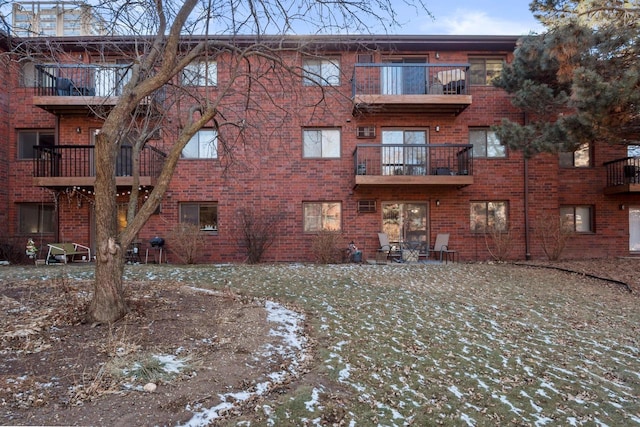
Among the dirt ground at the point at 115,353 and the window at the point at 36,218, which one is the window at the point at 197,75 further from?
the window at the point at 36,218

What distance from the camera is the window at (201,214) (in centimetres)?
1334

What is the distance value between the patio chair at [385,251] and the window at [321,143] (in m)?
3.31

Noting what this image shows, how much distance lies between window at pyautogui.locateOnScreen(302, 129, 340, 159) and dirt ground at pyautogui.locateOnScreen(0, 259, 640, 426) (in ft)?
26.4

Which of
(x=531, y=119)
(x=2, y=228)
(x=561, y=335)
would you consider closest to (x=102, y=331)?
(x=561, y=335)

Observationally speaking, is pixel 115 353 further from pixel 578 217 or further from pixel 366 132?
pixel 578 217

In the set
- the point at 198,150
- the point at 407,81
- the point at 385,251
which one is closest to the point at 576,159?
the point at 407,81

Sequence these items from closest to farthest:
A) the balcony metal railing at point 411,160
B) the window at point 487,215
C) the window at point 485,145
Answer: the balcony metal railing at point 411,160, the window at point 487,215, the window at point 485,145

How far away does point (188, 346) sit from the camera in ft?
14.3

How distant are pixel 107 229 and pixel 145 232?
8.86 meters

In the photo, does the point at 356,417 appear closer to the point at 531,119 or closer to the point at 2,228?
the point at 531,119

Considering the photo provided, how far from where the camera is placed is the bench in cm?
1201

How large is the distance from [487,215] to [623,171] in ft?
16.7

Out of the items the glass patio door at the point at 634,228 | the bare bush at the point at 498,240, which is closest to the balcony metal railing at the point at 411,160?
the bare bush at the point at 498,240

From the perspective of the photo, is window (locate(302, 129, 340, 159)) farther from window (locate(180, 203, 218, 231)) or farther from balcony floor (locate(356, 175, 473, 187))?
window (locate(180, 203, 218, 231))
